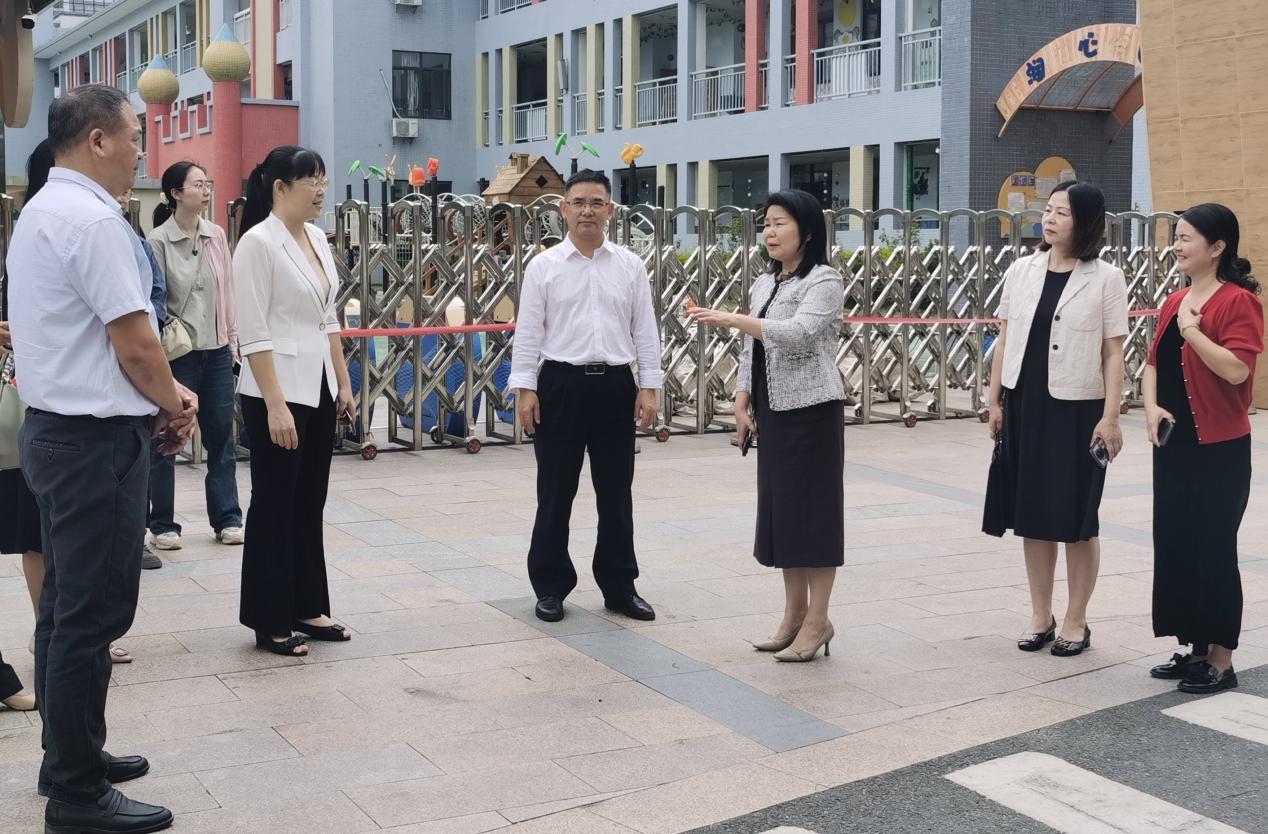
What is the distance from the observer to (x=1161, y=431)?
5.55m

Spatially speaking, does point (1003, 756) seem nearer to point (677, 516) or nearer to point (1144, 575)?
point (1144, 575)

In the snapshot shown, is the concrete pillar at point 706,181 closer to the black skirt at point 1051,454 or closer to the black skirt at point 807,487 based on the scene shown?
the black skirt at point 1051,454

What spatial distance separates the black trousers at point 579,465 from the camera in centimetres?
628

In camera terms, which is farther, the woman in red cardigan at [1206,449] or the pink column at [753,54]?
the pink column at [753,54]

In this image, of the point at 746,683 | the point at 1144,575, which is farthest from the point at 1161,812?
the point at 1144,575

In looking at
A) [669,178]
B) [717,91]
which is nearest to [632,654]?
[717,91]

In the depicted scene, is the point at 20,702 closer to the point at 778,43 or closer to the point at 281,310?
the point at 281,310

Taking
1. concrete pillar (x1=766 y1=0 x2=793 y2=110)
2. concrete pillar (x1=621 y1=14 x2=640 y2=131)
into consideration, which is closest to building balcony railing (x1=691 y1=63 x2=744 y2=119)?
concrete pillar (x1=766 y1=0 x2=793 y2=110)

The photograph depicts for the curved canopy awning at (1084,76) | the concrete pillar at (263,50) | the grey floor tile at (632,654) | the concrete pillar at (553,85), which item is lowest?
the grey floor tile at (632,654)

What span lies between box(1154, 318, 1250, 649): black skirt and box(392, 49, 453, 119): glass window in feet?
117

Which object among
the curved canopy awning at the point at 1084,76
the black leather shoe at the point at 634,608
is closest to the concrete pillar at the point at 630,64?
the curved canopy awning at the point at 1084,76

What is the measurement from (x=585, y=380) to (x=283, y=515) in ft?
4.39

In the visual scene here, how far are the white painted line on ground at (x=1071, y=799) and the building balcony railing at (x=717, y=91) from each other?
1129 inches

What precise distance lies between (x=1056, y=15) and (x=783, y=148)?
7106mm
